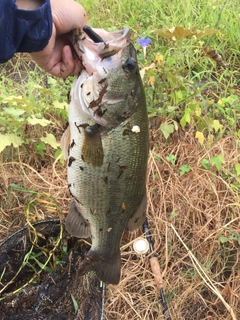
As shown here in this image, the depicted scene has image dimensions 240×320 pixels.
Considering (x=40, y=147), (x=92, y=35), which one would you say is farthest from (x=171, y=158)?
(x=92, y=35)

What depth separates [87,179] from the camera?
1.91m

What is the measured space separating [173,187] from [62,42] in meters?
1.51

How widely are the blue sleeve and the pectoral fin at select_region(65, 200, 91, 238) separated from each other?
0.79m

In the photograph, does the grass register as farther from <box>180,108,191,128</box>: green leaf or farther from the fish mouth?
the fish mouth

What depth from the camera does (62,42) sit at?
6.76 feet

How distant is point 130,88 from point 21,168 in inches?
60.6

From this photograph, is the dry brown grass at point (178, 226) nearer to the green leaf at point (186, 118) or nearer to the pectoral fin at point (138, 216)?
the green leaf at point (186, 118)

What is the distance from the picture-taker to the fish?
6.02ft

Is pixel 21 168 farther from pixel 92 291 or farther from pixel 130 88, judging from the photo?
pixel 130 88

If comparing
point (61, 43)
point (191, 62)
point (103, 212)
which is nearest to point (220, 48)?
point (191, 62)

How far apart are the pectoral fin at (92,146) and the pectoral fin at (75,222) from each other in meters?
0.29

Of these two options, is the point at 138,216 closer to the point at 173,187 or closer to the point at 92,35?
the point at 92,35

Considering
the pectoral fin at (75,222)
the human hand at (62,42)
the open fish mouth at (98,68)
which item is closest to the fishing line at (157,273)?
the pectoral fin at (75,222)

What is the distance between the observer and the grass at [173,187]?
2.77 m
